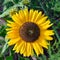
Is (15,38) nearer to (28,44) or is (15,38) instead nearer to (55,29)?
(28,44)

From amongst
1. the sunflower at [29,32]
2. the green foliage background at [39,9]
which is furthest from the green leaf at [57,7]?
the sunflower at [29,32]

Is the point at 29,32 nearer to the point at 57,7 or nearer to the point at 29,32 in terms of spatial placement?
the point at 29,32

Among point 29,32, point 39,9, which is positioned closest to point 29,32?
point 29,32

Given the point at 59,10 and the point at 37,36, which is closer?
the point at 37,36

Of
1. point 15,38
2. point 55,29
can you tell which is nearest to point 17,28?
point 15,38

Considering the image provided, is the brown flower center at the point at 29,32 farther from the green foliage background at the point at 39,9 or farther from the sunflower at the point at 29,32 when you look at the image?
the green foliage background at the point at 39,9
